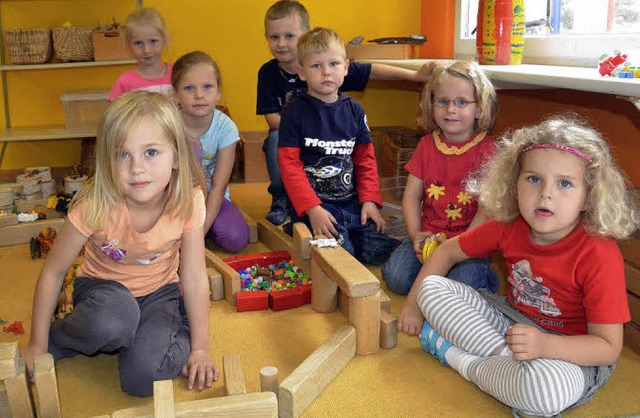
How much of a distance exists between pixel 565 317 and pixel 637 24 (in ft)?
3.29

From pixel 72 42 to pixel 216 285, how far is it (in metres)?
1.76

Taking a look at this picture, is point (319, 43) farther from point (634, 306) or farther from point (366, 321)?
point (634, 306)

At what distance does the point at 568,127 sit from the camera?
4.15 feet

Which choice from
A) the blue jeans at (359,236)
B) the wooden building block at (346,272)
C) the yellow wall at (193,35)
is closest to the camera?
the wooden building block at (346,272)

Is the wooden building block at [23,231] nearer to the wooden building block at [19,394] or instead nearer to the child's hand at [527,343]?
the wooden building block at [19,394]

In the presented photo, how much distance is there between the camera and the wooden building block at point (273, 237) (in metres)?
2.00

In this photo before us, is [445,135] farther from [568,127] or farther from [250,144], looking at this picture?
[250,144]

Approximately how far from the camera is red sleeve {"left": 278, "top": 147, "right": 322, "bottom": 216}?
1.94 m

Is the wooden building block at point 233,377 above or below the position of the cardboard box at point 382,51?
below

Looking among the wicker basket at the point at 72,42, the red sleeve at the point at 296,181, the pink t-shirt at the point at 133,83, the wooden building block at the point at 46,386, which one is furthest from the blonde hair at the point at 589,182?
the wicker basket at the point at 72,42

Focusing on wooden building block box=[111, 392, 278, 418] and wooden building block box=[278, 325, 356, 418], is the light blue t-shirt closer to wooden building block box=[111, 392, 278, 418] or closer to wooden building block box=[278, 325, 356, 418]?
wooden building block box=[278, 325, 356, 418]

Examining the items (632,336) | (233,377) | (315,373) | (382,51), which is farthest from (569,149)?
(382,51)

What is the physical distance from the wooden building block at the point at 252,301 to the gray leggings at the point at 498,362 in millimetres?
443

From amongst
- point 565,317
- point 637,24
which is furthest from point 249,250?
point 637,24
